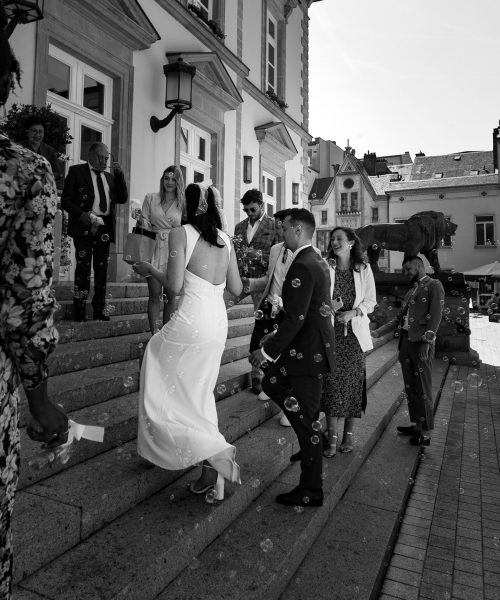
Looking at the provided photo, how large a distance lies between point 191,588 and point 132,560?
1.15 feet

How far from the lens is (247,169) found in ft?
43.3

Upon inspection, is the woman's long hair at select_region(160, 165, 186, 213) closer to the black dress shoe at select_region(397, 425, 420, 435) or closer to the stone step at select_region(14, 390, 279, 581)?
the stone step at select_region(14, 390, 279, 581)

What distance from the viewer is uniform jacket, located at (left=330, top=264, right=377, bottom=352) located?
4.44 meters

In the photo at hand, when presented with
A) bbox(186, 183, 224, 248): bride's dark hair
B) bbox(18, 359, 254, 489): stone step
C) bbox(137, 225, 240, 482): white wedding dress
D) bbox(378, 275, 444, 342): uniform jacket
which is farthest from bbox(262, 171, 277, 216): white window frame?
bbox(137, 225, 240, 482): white wedding dress

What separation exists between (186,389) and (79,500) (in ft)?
2.68

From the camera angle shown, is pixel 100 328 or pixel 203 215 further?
pixel 100 328

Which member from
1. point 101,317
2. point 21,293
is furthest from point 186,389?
point 101,317

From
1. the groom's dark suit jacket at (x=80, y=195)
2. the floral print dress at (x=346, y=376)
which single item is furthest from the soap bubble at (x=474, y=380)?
the groom's dark suit jacket at (x=80, y=195)

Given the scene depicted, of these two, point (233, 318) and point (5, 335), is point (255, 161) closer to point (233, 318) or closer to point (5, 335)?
point (233, 318)

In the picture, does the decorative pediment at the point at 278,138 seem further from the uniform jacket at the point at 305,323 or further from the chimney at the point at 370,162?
the chimney at the point at 370,162

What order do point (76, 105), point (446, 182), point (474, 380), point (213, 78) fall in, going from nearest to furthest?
point (76, 105) → point (474, 380) → point (213, 78) → point (446, 182)

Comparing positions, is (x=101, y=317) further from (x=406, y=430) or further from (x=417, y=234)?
(x=417, y=234)

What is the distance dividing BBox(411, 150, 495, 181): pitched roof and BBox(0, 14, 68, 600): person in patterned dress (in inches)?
1712

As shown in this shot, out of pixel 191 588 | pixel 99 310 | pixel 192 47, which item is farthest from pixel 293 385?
pixel 192 47
